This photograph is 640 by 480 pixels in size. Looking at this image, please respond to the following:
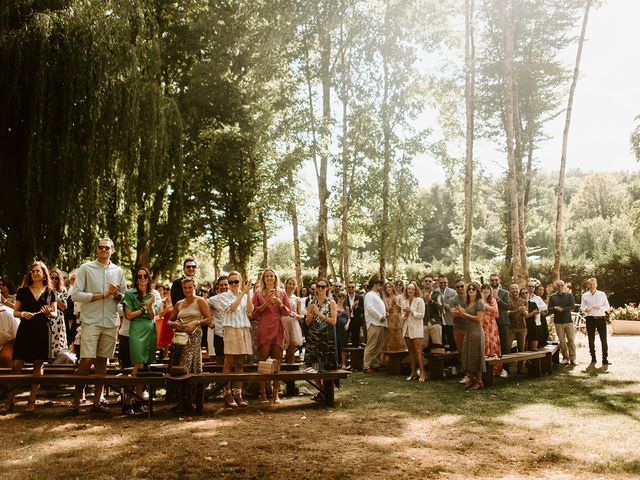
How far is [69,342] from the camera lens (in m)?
11.0

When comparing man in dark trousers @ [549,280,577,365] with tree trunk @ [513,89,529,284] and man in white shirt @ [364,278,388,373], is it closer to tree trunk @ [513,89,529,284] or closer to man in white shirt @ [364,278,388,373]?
man in white shirt @ [364,278,388,373]

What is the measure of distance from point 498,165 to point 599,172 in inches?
1342

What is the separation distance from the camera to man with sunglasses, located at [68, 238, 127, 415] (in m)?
7.15

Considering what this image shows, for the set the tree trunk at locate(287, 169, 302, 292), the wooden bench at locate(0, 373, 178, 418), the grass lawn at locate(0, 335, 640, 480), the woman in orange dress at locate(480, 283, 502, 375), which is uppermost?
the tree trunk at locate(287, 169, 302, 292)

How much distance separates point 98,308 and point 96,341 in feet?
1.42

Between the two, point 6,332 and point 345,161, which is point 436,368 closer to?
point 6,332

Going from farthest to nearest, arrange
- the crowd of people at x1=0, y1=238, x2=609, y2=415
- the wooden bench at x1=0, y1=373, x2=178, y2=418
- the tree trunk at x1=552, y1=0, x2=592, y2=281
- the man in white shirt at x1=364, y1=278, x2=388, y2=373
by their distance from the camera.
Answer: the tree trunk at x1=552, y1=0, x2=592, y2=281 → the man in white shirt at x1=364, y1=278, x2=388, y2=373 → the crowd of people at x1=0, y1=238, x2=609, y2=415 → the wooden bench at x1=0, y1=373, x2=178, y2=418

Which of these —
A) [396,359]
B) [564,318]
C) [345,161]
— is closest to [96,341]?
[396,359]

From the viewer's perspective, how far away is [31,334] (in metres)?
7.42

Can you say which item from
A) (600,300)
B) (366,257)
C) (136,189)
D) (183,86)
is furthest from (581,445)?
(366,257)

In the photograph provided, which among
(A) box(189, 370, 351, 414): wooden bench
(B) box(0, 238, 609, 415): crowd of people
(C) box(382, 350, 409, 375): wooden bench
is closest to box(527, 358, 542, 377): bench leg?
(B) box(0, 238, 609, 415): crowd of people

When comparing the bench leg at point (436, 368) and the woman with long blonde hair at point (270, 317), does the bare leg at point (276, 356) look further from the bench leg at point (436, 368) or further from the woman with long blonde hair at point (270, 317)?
the bench leg at point (436, 368)

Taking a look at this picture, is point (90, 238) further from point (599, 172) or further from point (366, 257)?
point (599, 172)

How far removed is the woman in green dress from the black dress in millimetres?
1102
